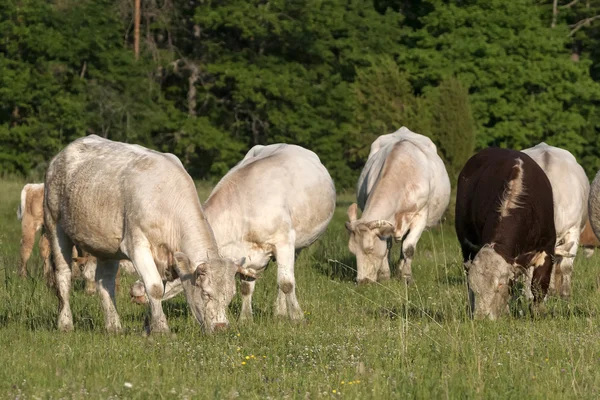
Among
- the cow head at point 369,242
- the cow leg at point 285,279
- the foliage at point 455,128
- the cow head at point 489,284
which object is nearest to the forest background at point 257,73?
the foliage at point 455,128

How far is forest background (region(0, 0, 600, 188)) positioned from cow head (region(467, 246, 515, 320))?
33.7 metres

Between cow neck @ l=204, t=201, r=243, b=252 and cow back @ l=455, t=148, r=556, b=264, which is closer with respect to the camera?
cow back @ l=455, t=148, r=556, b=264

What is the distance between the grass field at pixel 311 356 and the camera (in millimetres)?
8086

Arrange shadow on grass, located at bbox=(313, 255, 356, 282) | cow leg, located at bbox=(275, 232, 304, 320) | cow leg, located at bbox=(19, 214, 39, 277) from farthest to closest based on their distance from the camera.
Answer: cow leg, located at bbox=(19, 214, 39, 277)
shadow on grass, located at bbox=(313, 255, 356, 282)
cow leg, located at bbox=(275, 232, 304, 320)

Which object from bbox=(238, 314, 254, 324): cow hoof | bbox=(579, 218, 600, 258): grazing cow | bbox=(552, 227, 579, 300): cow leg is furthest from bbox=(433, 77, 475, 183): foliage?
bbox=(238, 314, 254, 324): cow hoof

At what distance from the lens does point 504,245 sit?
1220cm

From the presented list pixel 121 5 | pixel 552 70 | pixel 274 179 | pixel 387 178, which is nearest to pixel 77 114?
pixel 121 5

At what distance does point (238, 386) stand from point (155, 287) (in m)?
3.20

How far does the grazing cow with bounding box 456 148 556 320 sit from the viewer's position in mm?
11766

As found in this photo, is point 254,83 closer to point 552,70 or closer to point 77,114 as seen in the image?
point 77,114

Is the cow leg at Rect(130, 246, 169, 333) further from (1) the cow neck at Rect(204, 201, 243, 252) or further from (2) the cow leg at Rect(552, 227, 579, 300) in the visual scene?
(2) the cow leg at Rect(552, 227, 579, 300)

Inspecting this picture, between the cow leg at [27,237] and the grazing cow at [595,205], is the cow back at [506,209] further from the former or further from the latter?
the cow leg at [27,237]

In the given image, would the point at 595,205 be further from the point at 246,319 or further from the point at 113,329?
the point at 113,329

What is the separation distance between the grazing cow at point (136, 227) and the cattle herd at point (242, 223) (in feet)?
0.04
